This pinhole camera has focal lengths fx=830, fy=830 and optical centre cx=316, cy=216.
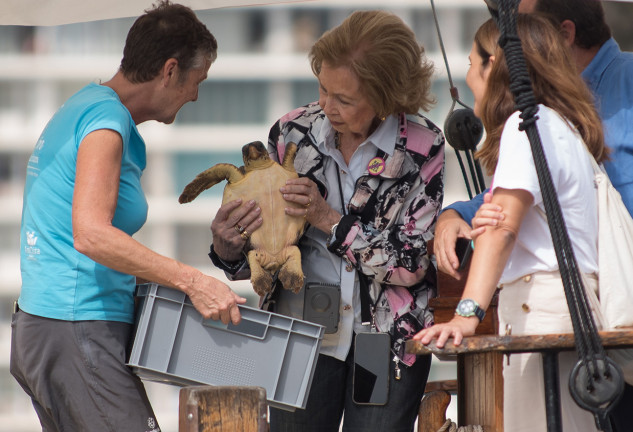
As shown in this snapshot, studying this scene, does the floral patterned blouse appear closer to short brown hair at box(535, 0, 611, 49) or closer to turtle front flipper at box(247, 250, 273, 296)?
turtle front flipper at box(247, 250, 273, 296)

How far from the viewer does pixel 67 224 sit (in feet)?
6.34

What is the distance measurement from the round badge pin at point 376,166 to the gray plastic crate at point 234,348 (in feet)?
1.63

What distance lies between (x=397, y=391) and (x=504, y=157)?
830 mm

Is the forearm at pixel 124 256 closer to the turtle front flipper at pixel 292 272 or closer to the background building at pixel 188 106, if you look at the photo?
the turtle front flipper at pixel 292 272

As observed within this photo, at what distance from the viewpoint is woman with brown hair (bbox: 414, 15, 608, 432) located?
5.28 ft

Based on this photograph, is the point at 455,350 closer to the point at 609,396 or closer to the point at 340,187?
the point at 609,396

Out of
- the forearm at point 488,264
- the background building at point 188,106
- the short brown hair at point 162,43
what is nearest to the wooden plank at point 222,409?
the forearm at point 488,264

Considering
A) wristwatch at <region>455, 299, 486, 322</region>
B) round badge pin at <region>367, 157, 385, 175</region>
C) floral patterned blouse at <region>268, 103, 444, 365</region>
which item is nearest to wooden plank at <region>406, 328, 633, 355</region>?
wristwatch at <region>455, 299, 486, 322</region>

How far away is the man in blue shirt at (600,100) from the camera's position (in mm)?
1987

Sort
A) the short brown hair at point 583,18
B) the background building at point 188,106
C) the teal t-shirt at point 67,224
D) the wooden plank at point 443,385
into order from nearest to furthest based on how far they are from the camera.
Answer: the teal t-shirt at point 67,224, the short brown hair at point 583,18, the wooden plank at point 443,385, the background building at point 188,106

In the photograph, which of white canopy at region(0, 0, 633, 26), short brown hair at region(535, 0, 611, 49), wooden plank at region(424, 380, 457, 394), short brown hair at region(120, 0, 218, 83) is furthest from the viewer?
wooden plank at region(424, 380, 457, 394)

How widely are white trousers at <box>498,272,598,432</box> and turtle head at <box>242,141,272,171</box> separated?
0.80m

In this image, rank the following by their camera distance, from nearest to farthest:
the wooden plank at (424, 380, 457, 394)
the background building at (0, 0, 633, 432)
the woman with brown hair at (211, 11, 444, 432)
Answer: the woman with brown hair at (211, 11, 444, 432), the wooden plank at (424, 380, 457, 394), the background building at (0, 0, 633, 432)

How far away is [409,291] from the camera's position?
7.46 ft
